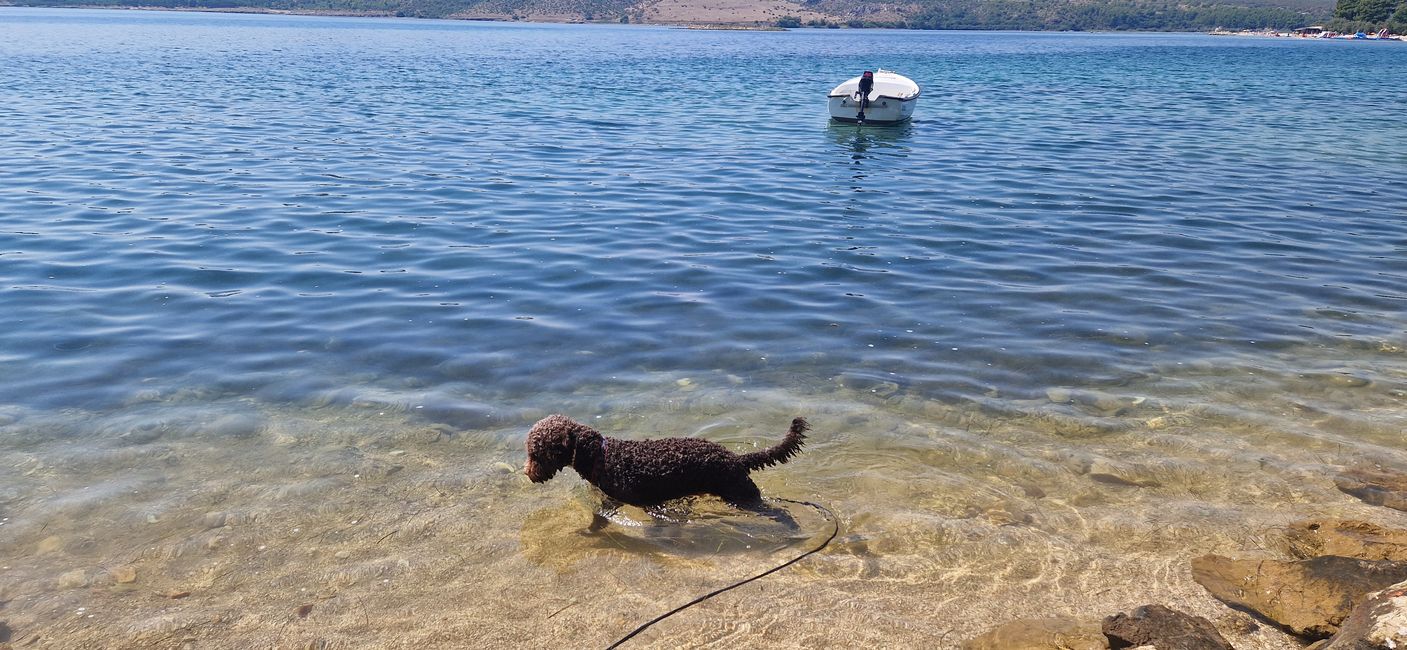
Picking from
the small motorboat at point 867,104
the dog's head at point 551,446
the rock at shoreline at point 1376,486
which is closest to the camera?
the dog's head at point 551,446

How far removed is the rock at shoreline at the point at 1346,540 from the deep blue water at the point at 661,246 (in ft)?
8.83

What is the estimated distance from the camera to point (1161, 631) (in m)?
4.23

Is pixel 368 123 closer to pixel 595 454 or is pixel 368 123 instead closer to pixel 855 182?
pixel 855 182

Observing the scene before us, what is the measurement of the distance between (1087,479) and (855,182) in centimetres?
1299

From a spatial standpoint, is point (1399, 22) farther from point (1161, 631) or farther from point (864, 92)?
point (1161, 631)

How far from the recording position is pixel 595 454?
5.82 meters

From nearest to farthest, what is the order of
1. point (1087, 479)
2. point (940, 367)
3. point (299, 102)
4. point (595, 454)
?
point (595, 454)
point (1087, 479)
point (940, 367)
point (299, 102)

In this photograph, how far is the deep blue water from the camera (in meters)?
8.98

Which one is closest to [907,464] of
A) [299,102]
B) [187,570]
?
[187,570]

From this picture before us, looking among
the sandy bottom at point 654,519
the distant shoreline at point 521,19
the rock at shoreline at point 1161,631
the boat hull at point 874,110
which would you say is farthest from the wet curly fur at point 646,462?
the distant shoreline at point 521,19

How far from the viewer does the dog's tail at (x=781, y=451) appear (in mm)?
5859

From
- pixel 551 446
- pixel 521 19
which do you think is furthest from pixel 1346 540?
pixel 521 19

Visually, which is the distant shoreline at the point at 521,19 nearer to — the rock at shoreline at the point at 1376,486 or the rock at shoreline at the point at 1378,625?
the rock at shoreline at the point at 1376,486

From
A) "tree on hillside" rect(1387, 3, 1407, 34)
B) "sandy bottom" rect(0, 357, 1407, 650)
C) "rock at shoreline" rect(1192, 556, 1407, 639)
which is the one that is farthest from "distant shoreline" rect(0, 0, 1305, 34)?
"rock at shoreline" rect(1192, 556, 1407, 639)
